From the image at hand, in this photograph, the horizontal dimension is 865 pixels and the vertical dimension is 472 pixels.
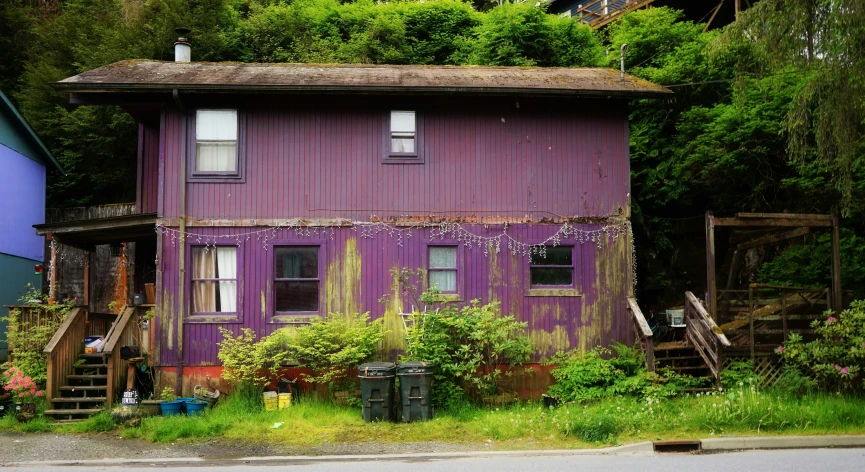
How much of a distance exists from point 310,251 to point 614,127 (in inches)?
269

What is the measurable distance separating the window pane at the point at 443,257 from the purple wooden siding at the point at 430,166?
30.7 inches

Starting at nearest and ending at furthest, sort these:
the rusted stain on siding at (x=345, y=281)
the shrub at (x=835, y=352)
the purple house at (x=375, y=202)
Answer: the shrub at (x=835, y=352) → the purple house at (x=375, y=202) → the rusted stain on siding at (x=345, y=281)

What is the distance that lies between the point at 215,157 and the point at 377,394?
19.5 feet

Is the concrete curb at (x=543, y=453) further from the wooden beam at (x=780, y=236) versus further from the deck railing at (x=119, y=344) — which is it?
the wooden beam at (x=780, y=236)

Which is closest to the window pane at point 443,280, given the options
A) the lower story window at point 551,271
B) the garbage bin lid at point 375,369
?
the lower story window at point 551,271

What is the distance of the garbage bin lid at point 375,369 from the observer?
12633 millimetres

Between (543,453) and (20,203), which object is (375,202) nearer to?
(543,453)

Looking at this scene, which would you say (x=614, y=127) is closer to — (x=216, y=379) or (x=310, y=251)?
(x=310, y=251)

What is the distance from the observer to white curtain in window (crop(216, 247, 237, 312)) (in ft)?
47.8

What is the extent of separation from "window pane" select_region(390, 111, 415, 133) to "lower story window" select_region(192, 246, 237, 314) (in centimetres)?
407

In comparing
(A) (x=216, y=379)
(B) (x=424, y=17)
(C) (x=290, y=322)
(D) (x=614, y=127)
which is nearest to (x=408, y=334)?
(C) (x=290, y=322)

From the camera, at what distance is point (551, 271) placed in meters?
15.0

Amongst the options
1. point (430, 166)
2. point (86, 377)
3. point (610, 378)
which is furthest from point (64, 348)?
point (610, 378)

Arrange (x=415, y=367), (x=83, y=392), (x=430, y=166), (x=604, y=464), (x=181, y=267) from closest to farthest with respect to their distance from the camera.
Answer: (x=604, y=464) < (x=415, y=367) < (x=83, y=392) < (x=181, y=267) < (x=430, y=166)
